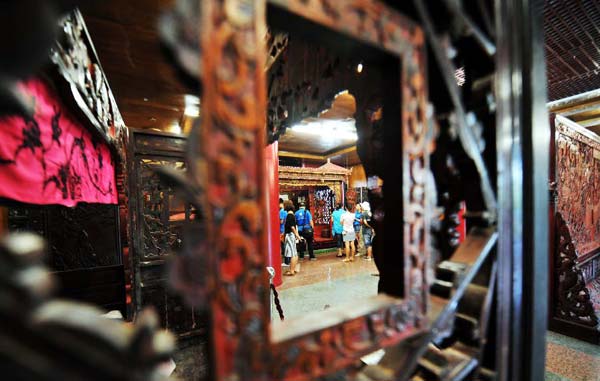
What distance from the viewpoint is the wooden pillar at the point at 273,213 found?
17.2ft

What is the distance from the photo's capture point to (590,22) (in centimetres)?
255

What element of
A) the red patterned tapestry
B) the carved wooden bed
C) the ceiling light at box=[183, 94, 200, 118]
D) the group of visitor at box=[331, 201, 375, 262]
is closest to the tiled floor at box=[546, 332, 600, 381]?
the carved wooden bed

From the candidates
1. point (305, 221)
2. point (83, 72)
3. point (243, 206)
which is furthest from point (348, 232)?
point (243, 206)

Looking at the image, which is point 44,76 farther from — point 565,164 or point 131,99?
point 565,164

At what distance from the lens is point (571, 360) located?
266cm

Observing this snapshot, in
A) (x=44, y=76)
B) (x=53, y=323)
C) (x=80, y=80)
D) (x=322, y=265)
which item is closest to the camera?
(x=53, y=323)

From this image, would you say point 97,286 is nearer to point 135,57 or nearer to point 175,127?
point 135,57

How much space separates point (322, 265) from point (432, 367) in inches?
260

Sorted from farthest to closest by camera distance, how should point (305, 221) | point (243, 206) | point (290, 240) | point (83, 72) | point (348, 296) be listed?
point (305, 221) → point (290, 240) → point (348, 296) → point (83, 72) → point (243, 206)

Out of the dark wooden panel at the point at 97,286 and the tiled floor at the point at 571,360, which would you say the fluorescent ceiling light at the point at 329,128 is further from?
the tiled floor at the point at 571,360

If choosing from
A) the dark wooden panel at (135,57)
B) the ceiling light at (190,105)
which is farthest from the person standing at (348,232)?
the dark wooden panel at (135,57)

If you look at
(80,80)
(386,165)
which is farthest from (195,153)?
(80,80)

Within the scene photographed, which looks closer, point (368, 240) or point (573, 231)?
point (573, 231)

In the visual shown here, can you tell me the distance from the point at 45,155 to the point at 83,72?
0.66 meters
